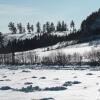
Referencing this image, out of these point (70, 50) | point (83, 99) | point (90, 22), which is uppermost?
point (90, 22)

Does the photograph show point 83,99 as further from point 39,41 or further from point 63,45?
point 39,41

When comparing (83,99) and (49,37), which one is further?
(49,37)

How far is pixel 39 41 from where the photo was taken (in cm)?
19012

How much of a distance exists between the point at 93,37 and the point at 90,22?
14.2 m

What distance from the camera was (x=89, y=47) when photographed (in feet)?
490

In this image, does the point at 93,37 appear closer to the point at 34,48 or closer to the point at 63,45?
the point at 63,45

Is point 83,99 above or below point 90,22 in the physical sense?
below

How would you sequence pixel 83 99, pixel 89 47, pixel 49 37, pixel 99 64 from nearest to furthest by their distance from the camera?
pixel 83 99 < pixel 99 64 < pixel 89 47 < pixel 49 37

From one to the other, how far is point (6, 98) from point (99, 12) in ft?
538

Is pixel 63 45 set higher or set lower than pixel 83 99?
higher

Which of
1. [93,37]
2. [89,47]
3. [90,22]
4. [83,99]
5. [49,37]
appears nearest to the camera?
[83,99]

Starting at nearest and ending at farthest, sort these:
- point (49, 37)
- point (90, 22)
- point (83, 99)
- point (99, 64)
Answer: point (83, 99) → point (99, 64) → point (90, 22) → point (49, 37)

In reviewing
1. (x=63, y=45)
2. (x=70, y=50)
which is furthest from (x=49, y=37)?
(x=70, y=50)

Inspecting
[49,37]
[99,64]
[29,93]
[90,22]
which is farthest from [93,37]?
[29,93]
